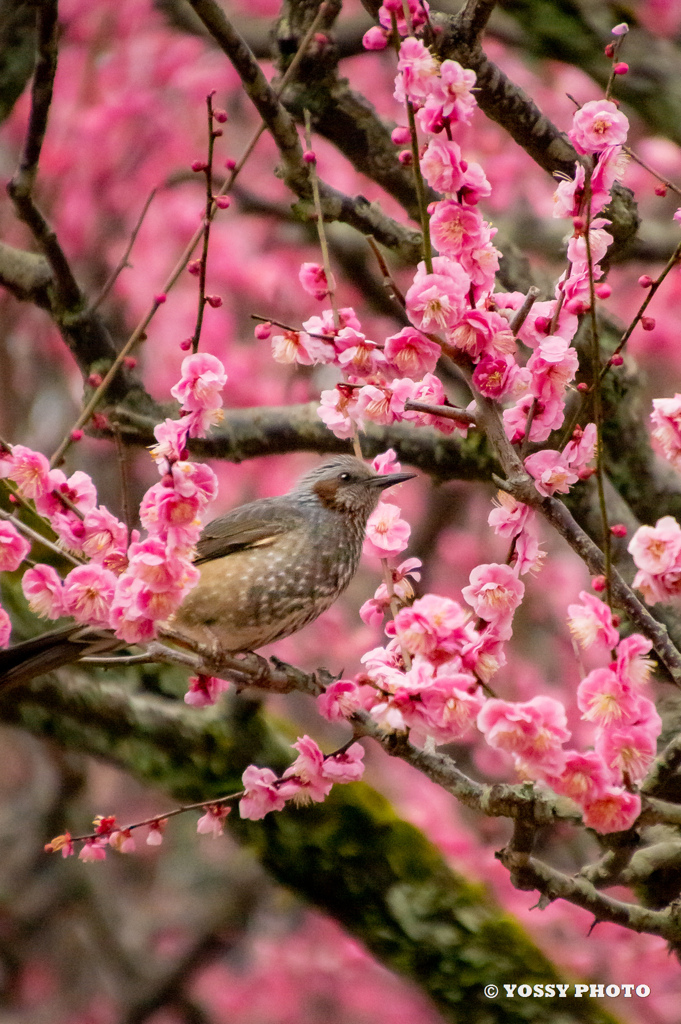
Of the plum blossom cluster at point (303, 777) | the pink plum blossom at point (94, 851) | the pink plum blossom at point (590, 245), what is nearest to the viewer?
the pink plum blossom at point (590, 245)

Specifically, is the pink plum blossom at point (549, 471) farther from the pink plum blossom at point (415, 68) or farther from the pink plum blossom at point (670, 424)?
the pink plum blossom at point (415, 68)

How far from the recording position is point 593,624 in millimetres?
1688

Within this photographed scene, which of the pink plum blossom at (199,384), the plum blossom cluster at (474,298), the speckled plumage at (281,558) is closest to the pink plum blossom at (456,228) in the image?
the plum blossom cluster at (474,298)

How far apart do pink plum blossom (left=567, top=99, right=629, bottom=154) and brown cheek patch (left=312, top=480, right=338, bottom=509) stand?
1527 mm

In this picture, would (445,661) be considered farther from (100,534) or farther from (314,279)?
(314,279)

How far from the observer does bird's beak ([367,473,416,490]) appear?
286 cm

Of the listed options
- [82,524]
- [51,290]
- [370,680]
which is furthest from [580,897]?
[51,290]

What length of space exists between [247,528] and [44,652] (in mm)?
897

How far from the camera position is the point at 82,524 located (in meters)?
2.12

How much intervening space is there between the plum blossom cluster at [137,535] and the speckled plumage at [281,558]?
28.1 inches

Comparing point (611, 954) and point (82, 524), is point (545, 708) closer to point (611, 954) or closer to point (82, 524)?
point (82, 524)

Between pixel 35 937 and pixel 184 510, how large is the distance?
5.40m

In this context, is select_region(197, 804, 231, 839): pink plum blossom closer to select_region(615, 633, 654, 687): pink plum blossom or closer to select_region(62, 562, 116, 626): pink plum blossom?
select_region(62, 562, 116, 626): pink plum blossom

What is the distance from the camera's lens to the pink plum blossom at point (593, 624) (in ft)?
5.52
